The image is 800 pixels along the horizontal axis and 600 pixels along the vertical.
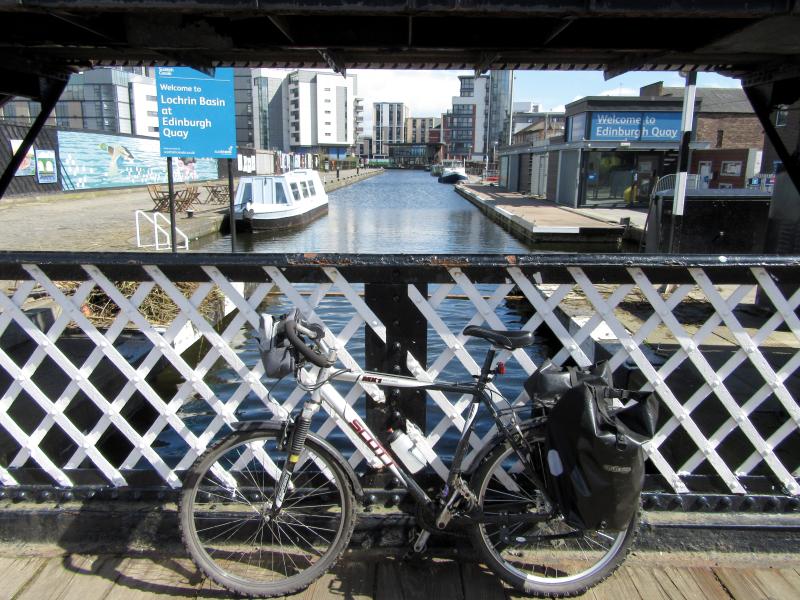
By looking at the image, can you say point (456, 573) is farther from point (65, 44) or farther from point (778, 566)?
point (65, 44)

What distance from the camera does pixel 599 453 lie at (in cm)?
257

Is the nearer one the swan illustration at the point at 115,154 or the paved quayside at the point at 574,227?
the paved quayside at the point at 574,227

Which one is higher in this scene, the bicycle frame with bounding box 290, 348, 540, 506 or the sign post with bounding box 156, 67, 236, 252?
the sign post with bounding box 156, 67, 236, 252

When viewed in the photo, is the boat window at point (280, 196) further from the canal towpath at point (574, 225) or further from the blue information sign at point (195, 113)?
the blue information sign at point (195, 113)

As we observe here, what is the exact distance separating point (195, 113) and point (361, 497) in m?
11.1

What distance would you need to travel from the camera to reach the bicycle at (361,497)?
2.96 m

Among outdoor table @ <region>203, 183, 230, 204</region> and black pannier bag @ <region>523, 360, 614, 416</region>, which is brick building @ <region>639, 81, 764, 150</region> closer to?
outdoor table @ <region>203, 183, 230, 204</region>

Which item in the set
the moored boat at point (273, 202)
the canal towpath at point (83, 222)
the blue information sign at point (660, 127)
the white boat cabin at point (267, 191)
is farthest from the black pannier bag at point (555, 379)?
the blue information sign at point (660, 127)

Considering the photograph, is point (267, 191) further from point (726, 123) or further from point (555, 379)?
point (726, 123)

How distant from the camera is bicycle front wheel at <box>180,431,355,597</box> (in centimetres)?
301

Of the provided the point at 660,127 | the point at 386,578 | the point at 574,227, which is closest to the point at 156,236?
the point at 574,227

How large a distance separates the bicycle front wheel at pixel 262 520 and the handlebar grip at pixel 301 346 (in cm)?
43

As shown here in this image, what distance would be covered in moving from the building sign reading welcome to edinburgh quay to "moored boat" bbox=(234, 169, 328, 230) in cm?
1521

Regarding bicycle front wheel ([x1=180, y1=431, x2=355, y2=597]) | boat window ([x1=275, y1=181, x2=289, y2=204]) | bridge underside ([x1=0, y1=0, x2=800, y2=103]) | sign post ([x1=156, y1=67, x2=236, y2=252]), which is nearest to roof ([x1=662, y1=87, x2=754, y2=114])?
boat window ([x1=275, y1=181, x2=289, y2=204])
